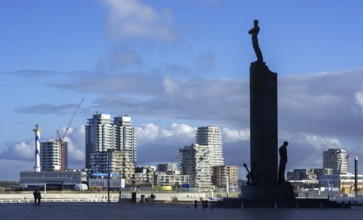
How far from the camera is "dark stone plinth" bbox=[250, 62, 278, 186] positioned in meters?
47.1

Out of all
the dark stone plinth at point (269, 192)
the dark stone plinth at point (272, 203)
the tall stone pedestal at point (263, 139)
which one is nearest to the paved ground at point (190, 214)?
the dark stone plinth at point (272, 203)

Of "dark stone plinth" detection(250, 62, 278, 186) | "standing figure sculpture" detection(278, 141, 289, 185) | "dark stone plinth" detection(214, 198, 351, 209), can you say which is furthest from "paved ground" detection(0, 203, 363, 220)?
"standing figure sculpture" detection(278, 141, 289, 185)

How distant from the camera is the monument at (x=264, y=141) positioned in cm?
4703

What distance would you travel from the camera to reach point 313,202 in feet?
151

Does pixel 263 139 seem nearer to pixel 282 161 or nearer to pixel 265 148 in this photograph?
pixel 265 148

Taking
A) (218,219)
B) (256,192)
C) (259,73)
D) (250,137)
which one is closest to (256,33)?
(259,73)

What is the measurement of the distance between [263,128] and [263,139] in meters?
0.65

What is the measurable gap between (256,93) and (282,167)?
15.4 feet

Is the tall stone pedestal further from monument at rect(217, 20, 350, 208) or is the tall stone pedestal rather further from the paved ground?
the paved ground

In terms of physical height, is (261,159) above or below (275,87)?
below

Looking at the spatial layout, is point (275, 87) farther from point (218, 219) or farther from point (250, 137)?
point (218, 219)

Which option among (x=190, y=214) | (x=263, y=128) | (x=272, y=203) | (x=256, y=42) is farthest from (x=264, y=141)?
(x=190, y=214)

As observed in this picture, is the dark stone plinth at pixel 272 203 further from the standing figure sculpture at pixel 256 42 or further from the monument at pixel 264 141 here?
the standing figure sculpture at pixel 256 42

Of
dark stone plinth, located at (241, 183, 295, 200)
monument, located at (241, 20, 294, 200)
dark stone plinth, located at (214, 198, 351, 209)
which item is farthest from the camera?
monument, located at (241, 20, 294, 200)
